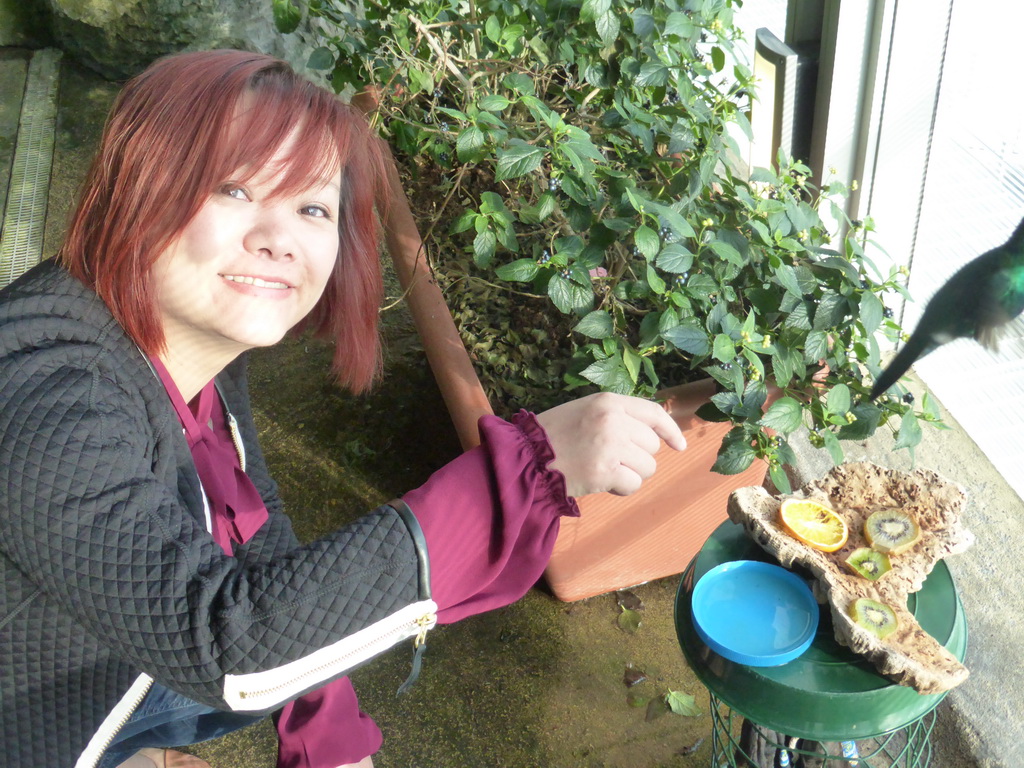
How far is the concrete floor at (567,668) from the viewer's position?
1.97m

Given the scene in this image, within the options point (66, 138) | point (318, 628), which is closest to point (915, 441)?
point (318, 628)

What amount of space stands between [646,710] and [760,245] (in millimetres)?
1091

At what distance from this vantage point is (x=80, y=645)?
4.25 feet

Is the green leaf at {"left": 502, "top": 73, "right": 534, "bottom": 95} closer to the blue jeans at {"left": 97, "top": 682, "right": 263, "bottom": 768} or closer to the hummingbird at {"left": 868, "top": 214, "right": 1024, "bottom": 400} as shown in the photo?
the blue jeans at {"left": 97, "top": 682, "right": 263, "bottom": 768}

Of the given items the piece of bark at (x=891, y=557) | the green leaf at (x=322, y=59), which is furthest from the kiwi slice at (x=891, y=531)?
the green leaf at (x=322, y=59)

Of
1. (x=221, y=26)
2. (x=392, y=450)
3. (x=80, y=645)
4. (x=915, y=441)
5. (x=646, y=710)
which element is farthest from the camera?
(x=221, y=26)

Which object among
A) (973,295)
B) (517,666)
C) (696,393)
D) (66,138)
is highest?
(973,295)

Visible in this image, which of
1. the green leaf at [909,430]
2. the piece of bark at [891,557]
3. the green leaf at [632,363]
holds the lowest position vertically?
the green leaf at [909,430]

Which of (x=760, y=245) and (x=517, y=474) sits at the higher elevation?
(x=517, y=474)

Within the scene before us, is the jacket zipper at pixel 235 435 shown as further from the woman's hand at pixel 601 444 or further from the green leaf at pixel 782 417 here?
the green leaf at pixel 782 417

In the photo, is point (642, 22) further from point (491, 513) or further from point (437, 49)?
point (491, 513)

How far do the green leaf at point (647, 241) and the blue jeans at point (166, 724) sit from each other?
1.11 m

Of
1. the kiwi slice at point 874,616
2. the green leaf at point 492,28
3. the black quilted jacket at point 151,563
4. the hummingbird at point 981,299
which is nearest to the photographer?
the hummingbird at point 981,299

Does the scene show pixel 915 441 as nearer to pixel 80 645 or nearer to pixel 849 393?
pixel 849 393
